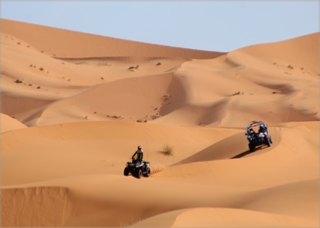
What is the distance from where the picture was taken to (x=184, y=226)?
10.3 m

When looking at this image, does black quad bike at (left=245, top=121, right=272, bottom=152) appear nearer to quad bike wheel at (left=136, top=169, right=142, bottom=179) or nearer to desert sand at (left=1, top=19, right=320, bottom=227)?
desert sand at (left=1, top=19, right=320, bottom=227)

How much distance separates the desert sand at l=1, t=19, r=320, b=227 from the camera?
1460 centimetres

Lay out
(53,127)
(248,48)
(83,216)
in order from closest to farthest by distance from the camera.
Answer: (83,216) < (53,127) < (248,48)

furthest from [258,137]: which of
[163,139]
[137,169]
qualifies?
[163,139]

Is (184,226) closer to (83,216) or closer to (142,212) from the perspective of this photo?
(142,212)

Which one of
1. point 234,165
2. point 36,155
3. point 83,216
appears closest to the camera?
point 83,216

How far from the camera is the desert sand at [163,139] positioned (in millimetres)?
14602

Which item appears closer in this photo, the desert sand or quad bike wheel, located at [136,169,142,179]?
the desert sand

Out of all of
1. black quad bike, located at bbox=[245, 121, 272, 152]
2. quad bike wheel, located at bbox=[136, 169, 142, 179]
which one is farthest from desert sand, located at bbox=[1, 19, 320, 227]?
quad bike wheel, located at bbox=[136, 169, 142, 179]

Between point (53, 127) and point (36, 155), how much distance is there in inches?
174

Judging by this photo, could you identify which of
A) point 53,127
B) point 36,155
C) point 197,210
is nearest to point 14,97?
point 53,127

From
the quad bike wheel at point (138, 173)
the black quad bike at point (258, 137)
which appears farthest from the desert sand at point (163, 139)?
the quad bike wheel at point (138, 173)

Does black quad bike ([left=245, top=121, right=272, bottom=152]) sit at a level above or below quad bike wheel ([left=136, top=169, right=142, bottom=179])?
above

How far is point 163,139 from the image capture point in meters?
30.7
